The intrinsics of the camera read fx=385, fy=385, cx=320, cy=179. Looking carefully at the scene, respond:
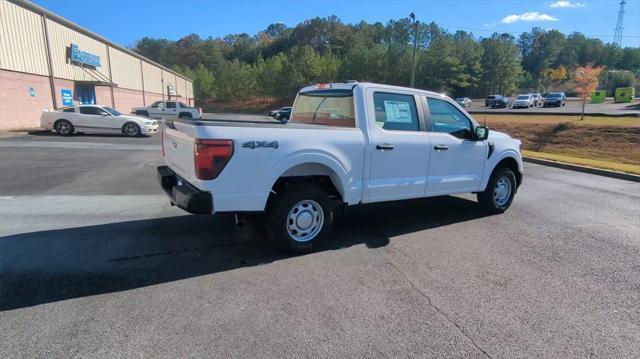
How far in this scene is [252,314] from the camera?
3.18m

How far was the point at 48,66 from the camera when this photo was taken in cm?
2247

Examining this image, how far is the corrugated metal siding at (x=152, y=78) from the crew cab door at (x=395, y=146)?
4216 cm

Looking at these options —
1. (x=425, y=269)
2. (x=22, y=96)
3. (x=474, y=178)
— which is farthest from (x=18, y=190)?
(x=22, y=96)

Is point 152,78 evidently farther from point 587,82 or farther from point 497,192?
point 497,192

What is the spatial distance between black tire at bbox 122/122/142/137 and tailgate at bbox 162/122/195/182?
15882mm

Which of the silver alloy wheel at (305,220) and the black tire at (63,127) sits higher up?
the black tire at (63,127)

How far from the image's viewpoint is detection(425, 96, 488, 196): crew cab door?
5371 millimetres

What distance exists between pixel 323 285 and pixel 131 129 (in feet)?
60.4

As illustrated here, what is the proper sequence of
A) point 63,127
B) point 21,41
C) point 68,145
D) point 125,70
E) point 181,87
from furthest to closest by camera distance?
point 181,87 < point 125,70 < point 21,41 < point 63,127 < point 68,145

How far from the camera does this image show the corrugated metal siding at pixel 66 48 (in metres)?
23.0

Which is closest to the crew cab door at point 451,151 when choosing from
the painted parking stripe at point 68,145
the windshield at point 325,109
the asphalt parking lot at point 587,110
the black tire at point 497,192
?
the black tire at point 497,192

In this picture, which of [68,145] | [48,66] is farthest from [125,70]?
[68,145]

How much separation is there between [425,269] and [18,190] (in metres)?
7.53

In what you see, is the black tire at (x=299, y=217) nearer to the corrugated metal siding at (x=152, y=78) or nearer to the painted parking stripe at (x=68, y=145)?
the painted parking stripe at (x=68, y=145)
